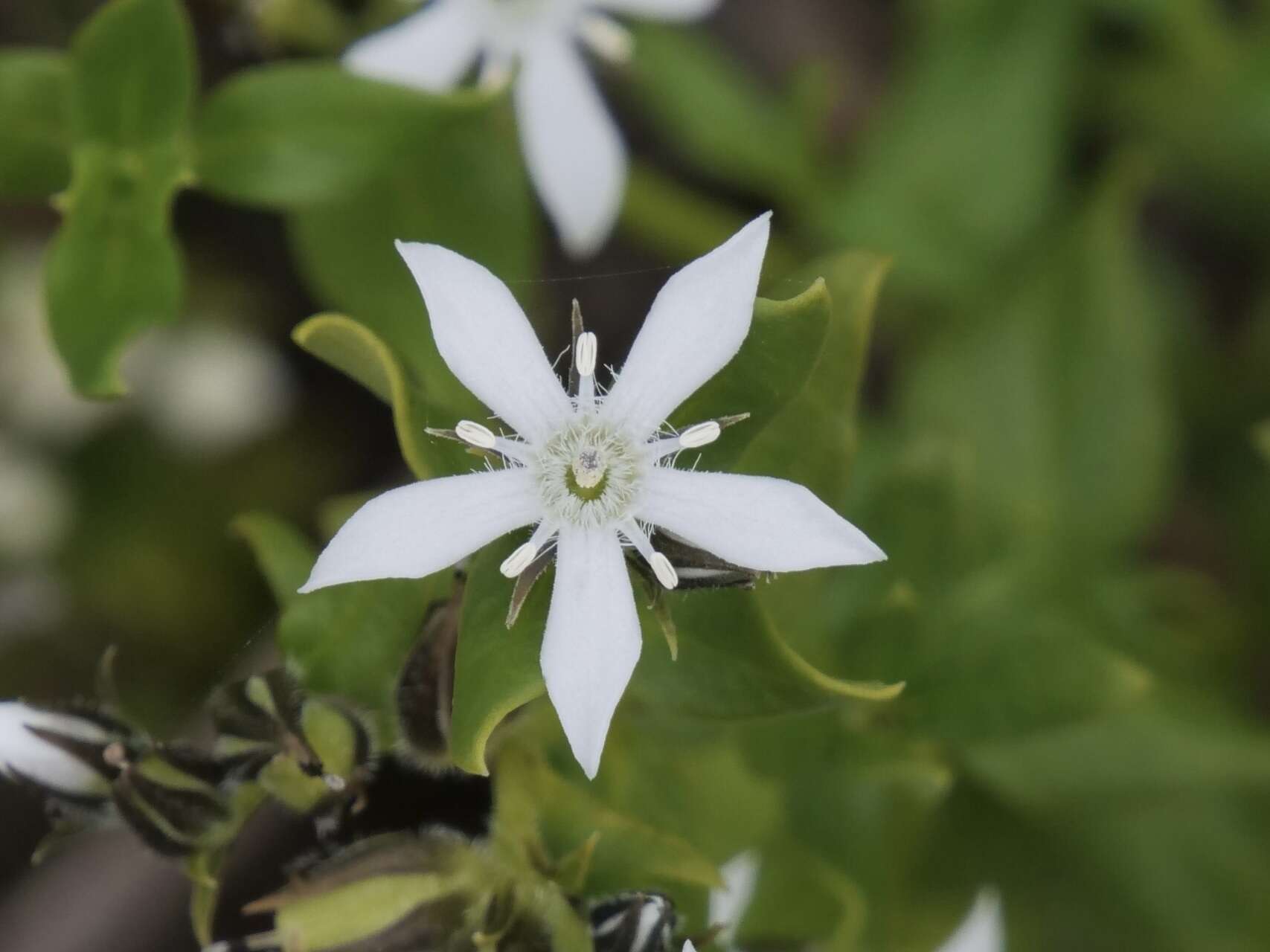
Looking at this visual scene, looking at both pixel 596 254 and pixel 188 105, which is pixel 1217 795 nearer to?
pixel 596 254

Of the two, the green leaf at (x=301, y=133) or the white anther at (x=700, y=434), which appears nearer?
the white anther at (x=700, y=434)

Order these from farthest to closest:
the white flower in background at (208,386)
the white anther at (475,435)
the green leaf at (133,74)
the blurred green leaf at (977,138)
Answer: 1. the white flower in background at (208,386)
2. the blurred green leaf at (977,138)
3. the green leaf at (133,74)
4. the white anther at (475,435)

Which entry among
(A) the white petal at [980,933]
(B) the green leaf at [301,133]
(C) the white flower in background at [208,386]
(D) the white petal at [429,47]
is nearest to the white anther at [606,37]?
(D) the white petal at [429,47]

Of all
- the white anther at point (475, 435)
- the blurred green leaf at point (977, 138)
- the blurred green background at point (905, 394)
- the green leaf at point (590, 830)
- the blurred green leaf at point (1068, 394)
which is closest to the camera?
the white anther at point (475, 435)

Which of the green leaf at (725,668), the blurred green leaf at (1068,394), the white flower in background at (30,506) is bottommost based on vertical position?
the white flower in background at (30,506)

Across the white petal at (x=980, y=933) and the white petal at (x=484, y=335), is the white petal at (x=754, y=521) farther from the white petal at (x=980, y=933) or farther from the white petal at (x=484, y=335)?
the white petal at (x=980, y=933)

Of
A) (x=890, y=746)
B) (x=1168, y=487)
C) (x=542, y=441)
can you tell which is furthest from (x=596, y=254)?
(x=542, y=441)

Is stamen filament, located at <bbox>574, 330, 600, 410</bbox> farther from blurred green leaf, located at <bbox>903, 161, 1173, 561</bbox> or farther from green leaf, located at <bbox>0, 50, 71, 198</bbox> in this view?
blurred green leaf, located at <bbox>903, 161, 1173, 561</bbox>

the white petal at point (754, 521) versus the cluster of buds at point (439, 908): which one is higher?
the white petal at point (754, 521)
